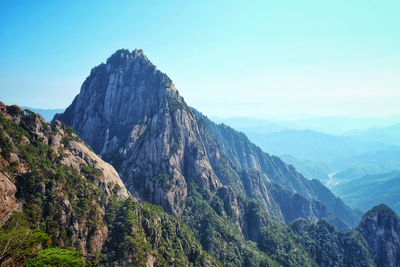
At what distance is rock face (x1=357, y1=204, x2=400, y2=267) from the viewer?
148000 millimetres

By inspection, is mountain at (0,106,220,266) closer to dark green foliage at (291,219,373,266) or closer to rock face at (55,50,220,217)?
rock face at (55,50,220,217)

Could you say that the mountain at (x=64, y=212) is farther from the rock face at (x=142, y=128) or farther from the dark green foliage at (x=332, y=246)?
the dark green foliage at (x=332, y=246)

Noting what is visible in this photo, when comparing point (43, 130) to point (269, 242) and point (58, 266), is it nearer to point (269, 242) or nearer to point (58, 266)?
point (58, 266)

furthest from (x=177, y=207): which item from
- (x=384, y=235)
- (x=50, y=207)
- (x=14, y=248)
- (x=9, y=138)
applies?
(x=384, y=235)

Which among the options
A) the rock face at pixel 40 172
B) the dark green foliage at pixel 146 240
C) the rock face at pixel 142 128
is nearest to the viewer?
the rock face at pixel 40 172

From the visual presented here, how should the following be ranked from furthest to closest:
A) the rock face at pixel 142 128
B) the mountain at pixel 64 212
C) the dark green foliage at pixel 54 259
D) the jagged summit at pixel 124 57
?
1. the jagged summit at pixel 124 57
2. the rock face at pixel 142 128
3. the mountain at pixel 64 212
4. the dark green foliage at pixel 54 259

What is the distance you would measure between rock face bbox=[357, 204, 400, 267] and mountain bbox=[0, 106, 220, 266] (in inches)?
4889

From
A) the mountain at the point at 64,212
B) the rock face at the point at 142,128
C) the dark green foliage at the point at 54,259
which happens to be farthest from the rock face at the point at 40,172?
the rock face at the point at 142,128

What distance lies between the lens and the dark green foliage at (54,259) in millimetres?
Answer: 37062

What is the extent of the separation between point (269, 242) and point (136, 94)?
120m

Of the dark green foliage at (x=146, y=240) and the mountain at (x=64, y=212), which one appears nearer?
the mountain at (x=64, y=212)

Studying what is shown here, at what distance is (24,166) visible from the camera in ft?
186

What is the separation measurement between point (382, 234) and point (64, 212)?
578 feet

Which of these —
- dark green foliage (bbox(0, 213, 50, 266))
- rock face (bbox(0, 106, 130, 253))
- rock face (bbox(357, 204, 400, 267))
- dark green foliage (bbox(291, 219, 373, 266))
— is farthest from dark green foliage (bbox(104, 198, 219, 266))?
rock face (bbox(357, 204, 400, 267))
